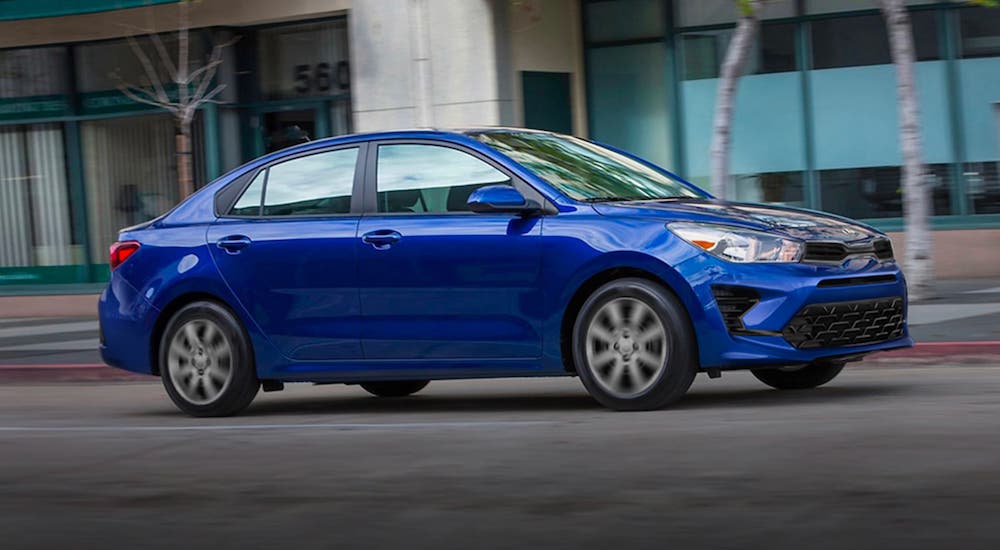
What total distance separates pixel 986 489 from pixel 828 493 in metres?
0.55

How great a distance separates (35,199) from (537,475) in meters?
18.1

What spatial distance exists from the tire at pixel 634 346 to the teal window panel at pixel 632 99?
11730mm

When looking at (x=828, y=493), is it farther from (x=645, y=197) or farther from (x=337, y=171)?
(x=337, y=171)

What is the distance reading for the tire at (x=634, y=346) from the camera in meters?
8.07

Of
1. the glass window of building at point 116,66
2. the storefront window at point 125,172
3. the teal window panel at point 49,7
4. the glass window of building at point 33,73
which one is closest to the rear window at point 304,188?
the teal window panel at point 49,7

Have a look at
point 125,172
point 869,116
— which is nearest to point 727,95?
point 869,116

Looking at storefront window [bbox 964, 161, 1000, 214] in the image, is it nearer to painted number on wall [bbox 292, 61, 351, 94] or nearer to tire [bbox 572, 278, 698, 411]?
painted number on wall [bbox 292, 61, 351, 94]

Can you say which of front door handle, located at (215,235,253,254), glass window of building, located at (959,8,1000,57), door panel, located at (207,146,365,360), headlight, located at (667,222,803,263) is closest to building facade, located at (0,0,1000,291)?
glass window of building, located at (959,8,1000,57)

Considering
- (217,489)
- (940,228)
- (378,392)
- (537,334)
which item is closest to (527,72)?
(940,228)

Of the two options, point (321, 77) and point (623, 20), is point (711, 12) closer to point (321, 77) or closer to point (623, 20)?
point (623, 20)

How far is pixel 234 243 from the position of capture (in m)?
9.34

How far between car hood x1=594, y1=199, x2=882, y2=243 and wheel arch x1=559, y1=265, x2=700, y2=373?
29 cm

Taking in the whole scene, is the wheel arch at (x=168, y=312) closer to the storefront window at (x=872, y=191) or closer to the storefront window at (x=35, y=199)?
the storefront window at (x=872, y=191)

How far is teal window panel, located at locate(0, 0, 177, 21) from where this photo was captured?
20359mm
